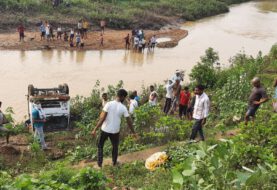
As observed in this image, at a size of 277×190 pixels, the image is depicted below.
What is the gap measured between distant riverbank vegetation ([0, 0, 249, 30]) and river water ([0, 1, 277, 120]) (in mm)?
3600

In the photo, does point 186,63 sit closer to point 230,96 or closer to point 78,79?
point 78,79

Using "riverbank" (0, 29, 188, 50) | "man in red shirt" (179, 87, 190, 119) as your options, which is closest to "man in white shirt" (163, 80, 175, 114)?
"man in red shirt" (179, 87, 190, 119)

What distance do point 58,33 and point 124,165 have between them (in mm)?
19302

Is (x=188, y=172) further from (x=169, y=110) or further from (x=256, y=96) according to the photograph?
(x=169, y=110)

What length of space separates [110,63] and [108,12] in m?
11.9

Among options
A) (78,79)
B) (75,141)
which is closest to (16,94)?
(78,79)

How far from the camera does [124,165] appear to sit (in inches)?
312

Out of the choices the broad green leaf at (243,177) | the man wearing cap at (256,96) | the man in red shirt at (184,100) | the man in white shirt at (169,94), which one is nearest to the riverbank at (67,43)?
the man in white shirt at (169,94)

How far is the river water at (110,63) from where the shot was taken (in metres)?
18.1

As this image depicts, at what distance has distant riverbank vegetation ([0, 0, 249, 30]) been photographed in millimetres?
30141

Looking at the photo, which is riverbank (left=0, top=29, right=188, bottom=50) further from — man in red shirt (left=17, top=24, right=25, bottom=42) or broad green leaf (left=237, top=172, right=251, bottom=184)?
broad green leaf (left=237, top=172, right=251, bottom=184)

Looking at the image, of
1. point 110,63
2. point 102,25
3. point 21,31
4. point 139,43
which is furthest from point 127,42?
point 21,31

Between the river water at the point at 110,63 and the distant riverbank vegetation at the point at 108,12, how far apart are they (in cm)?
360

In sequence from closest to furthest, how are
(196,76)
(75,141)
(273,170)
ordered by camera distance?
(273,170), (75,141), (196,76)
